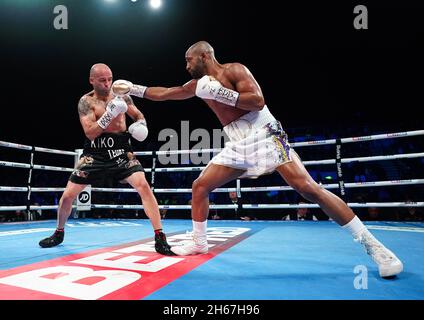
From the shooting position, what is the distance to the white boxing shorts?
1.74 metres

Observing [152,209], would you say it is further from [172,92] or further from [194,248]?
[172,92]

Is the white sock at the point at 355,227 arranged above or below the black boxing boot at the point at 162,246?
above

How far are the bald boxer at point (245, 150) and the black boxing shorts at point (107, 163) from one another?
484 mm

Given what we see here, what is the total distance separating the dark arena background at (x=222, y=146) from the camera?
1308 mm

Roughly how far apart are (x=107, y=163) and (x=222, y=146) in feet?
20.0

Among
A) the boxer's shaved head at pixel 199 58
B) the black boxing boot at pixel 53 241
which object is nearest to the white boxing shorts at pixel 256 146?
the boxer's shaved head at pixel 199 58

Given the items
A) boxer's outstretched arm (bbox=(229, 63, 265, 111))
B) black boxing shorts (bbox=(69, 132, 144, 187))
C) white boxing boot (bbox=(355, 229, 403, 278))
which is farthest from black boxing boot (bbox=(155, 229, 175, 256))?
white boxing boot (bbox=(355, 229, 403, 278))

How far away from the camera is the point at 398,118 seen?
29.9ft

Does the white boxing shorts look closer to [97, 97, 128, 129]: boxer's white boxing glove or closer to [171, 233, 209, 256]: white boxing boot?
[171, 233, 209, 256]: white boxing boot

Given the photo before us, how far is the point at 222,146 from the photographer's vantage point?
8359mm

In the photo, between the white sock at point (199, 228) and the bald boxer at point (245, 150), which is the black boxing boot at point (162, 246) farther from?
the white sock at point (199, 228)

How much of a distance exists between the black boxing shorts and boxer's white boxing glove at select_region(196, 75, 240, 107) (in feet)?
3.09

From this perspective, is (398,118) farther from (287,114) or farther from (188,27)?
(188,27)

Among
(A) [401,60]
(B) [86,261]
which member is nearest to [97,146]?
(B) [86,261]
